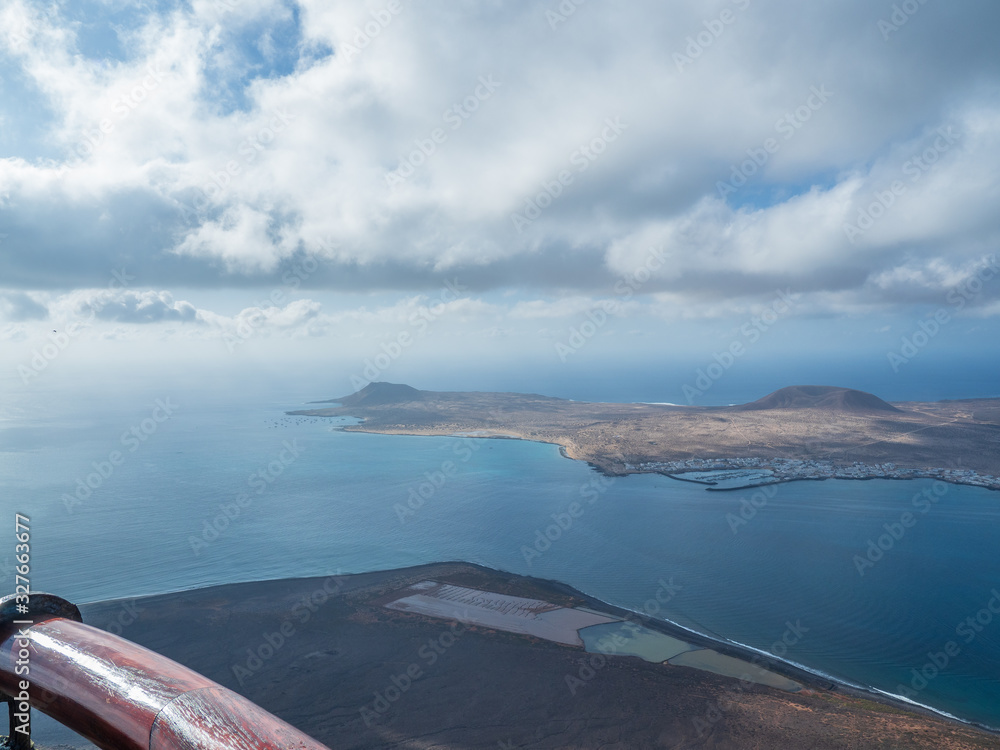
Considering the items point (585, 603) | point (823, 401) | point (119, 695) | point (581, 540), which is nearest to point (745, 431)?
point (823, 401)

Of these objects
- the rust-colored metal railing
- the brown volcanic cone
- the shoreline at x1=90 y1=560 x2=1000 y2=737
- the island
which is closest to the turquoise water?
the shoreline at x1=90 y1=560 x2=1000 y2=737

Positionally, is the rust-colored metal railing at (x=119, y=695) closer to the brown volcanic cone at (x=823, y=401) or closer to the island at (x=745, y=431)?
the island at (x=745, y=431)

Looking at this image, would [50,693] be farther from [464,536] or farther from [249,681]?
[464,536]

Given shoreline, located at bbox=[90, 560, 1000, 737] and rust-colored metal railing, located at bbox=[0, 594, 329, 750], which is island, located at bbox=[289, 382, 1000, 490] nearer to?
shoreline, located at bbox=[90, 560, 1000, 737]

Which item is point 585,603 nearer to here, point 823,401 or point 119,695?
point 119,695

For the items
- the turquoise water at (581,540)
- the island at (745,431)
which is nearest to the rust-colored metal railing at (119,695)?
the turquoise water at (581,540)

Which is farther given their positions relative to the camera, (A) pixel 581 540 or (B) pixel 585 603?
(A) pixel 581 540

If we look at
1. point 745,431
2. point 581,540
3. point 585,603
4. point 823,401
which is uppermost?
point 823,401

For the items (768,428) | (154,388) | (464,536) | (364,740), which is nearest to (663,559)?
(464,536)
